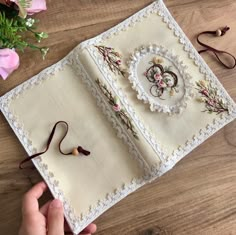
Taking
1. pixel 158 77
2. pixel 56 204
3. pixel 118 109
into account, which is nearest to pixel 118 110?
pixel 118 109

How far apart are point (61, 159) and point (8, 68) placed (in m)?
0.20

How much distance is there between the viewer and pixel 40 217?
71 cm

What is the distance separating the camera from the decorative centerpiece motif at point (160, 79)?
81 cm

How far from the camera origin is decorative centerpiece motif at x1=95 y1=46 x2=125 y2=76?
812mm

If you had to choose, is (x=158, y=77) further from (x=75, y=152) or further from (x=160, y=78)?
(x=75, y=152)

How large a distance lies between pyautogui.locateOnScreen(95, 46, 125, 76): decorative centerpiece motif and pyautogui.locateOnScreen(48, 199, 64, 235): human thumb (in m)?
0.29

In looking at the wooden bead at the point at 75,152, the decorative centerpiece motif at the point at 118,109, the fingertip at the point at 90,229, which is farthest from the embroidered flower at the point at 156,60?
the fingertip at the point at 90,229

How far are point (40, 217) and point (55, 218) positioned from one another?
0.10 ft

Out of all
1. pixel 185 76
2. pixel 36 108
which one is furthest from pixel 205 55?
pixel 36 108

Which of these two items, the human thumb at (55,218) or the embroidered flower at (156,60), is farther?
the embroidered flower at (156,60)

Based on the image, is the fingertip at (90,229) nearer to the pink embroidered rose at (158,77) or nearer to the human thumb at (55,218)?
the human thumb at (55,218)

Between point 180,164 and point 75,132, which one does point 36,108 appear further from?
point 180,164

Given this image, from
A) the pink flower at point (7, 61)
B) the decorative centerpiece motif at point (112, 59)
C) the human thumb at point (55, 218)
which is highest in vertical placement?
the pink flower at point (7, 61)

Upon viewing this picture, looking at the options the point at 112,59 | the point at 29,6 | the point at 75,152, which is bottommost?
the point at 75,152
